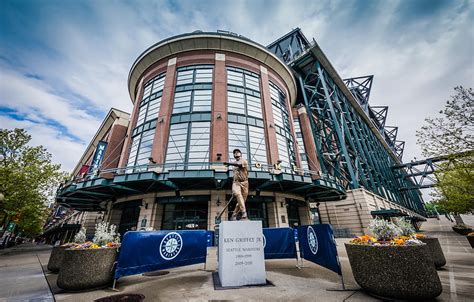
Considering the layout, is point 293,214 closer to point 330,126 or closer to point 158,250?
point 158,250

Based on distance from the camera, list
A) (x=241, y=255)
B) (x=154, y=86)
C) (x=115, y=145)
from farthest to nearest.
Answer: (x=115, y=145), (x=154, y=86), (x=241, y=255)

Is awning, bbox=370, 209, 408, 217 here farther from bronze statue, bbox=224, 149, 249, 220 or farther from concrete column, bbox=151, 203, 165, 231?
concrete column, bbox=151, 203, 165, 231

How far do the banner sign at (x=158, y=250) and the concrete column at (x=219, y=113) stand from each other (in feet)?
31.4

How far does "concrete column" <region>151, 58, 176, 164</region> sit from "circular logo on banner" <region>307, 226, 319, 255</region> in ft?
45.8

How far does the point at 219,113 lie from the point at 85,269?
1549 centimetres

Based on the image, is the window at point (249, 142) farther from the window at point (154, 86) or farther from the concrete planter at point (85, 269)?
the concrete planter at point (85, 269)

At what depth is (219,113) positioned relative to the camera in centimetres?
1881

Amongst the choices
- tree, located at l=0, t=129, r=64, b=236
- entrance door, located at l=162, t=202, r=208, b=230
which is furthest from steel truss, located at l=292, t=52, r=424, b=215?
tree, located at l=0, t=129, r=64, b=236

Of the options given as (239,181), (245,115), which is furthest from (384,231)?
(245,115)

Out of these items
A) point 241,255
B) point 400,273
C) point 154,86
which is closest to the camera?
point 400,273

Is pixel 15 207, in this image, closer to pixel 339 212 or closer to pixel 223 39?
pixel 223 39

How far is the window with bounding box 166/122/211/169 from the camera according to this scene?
17.3m

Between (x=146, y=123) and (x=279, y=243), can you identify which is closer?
(x=279, y=243)

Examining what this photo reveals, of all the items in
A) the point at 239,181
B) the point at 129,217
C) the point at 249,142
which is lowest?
the point at 129,217
